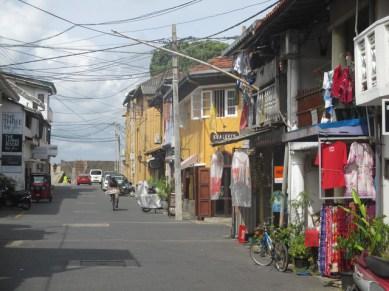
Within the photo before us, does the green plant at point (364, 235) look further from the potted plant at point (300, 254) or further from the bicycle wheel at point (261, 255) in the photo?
the bicycle wheel at point (261, 255)

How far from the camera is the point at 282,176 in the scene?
1903cm

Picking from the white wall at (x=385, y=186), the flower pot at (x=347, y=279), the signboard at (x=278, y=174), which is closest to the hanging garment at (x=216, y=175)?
the signboard at (x=278, y=174)

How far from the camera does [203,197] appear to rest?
107ft

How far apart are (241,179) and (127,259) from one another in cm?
558

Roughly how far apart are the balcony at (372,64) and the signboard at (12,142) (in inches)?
1147

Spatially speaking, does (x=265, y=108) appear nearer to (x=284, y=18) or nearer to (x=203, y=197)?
(x=284, y=18)

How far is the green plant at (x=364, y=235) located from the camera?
11.4m

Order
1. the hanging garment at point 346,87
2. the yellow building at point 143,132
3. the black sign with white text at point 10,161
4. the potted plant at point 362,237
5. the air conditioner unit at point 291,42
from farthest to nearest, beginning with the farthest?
the yellow building at point 143,132 → the black sign with white text at point 10,161 → the air conditioner unit at point 291,42 → the hanging garment at point 346,87 → the potted plant at point 362,237

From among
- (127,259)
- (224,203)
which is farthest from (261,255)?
(224,203)

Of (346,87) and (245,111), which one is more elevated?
(245,111)

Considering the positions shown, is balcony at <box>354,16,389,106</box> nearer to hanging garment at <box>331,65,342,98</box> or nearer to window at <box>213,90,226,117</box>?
hanging garment at <box>331,65,342,98</box>

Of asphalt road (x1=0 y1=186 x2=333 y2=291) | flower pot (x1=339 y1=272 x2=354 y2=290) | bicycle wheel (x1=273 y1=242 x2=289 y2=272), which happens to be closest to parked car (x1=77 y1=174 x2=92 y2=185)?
asphalt road (x1=0 y1=186 x2=333 y2=291)

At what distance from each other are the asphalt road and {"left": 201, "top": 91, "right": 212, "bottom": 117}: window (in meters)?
7.52

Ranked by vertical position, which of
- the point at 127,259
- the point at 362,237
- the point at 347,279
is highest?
the point at 362,237
